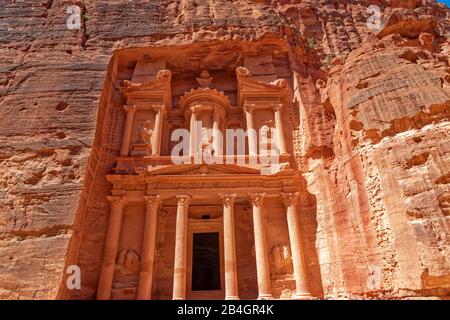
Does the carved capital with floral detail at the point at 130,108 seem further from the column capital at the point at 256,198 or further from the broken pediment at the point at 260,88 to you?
the column capital at the point at 256,198

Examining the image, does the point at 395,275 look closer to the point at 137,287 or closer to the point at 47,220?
the point at 137,287

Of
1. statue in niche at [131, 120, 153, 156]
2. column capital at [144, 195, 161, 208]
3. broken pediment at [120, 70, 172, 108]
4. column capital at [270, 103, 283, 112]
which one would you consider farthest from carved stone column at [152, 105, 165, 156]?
column capital at [270, 103, 283, 112]

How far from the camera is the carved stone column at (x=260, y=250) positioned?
398 inches

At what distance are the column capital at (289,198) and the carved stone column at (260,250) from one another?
2.26 feet

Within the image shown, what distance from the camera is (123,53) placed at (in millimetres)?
14617

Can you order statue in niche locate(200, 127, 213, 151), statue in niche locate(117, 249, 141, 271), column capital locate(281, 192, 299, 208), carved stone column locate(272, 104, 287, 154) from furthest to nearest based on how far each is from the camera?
statue in niche locate(200, 127, 213, 151), carved stone column locate(272, 104, 287, 154), column capital locate(281, 192, 299, 208), statue in niche locate(117, 249, 141, 271)

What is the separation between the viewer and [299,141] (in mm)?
13203

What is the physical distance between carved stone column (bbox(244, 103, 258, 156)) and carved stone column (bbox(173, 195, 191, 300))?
3.04 m

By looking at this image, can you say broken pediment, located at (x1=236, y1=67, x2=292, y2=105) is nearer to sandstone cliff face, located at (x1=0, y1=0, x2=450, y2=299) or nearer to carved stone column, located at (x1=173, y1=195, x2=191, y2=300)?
sandstone cliff face, located at (x1=0, y1=0, x2=450, y2=299)

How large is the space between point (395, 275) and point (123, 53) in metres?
12.7

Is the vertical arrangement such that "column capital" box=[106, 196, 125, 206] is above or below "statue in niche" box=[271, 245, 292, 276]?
above

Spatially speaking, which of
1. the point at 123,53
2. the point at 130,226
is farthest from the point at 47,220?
the point at 123,53

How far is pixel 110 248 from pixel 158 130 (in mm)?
4735

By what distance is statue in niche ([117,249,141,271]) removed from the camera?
10719 millimetres
